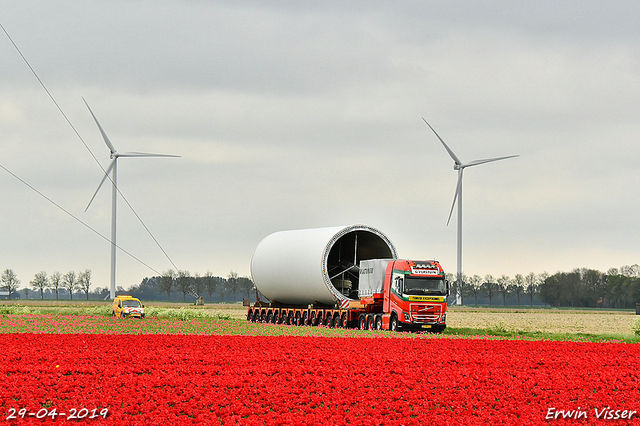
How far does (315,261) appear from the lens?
40562 mm

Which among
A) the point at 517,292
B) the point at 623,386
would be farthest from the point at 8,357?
the point at 517,292

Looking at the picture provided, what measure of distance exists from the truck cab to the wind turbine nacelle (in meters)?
4.08

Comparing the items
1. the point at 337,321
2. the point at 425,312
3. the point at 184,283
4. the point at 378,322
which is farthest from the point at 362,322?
the point at 184,283

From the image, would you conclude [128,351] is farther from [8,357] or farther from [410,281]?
[410,281]

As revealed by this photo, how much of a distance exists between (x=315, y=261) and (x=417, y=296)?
22.5ft

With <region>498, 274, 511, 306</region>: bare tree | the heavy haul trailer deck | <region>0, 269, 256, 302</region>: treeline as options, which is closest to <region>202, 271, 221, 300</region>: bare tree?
<region>0, 269, 256, 302</region>: treeline

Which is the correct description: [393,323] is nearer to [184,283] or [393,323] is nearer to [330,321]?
[330,321]

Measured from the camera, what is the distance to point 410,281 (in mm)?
36094

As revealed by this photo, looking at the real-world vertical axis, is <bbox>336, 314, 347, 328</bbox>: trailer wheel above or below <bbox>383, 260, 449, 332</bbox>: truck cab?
below

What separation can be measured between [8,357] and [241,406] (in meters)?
9.36

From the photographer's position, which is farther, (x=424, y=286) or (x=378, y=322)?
(x=378, y=322)

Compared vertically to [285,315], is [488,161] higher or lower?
higher

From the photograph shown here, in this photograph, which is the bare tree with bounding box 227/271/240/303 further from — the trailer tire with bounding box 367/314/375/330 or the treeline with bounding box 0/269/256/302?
the trailer tire with bounding box 367/314/375/330

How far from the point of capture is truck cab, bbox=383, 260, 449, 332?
3578cm
